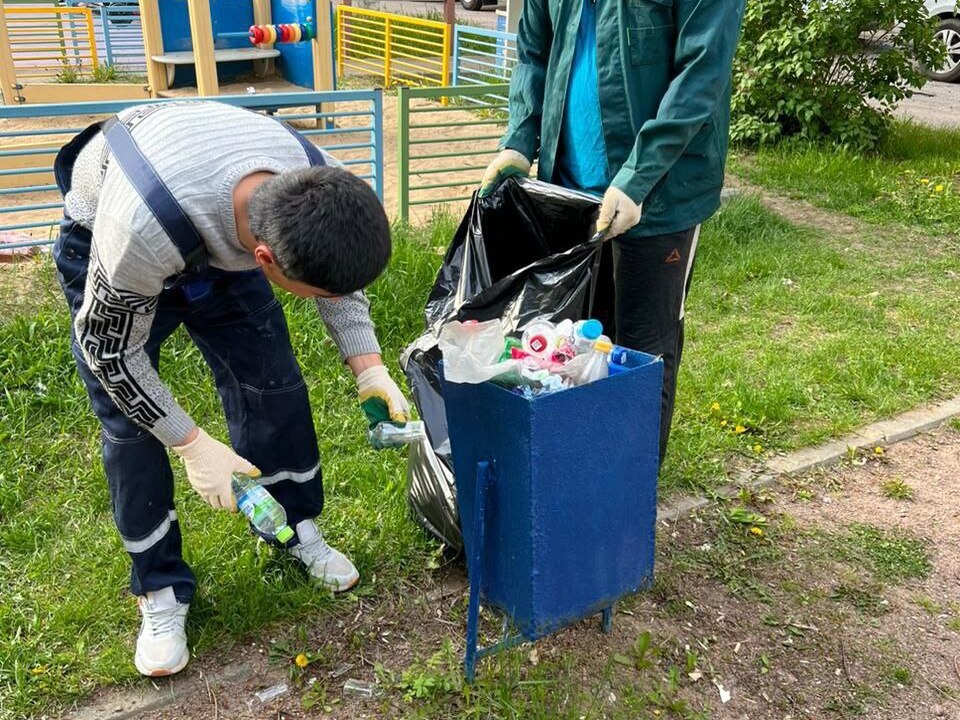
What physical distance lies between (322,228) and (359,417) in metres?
1.69

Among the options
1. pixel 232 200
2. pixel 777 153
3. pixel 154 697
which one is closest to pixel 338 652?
pixel 154 697

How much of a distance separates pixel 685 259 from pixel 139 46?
13045mm

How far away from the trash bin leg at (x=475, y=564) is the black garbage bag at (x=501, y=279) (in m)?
0.32

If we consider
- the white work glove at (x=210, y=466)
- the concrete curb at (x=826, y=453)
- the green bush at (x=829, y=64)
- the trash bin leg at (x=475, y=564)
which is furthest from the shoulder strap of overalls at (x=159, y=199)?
the green bush at (x=829, y=64)

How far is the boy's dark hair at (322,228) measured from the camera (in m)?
1.47

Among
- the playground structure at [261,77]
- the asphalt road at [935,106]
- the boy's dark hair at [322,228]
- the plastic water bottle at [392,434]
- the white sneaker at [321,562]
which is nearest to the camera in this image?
the boy's dark hair at [322,228]

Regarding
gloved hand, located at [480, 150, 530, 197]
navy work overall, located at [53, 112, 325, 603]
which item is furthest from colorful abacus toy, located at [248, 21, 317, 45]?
navy work overall, located at [53, 112, 325, 603]

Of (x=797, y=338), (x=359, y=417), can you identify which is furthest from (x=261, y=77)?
(x=359, y=417)

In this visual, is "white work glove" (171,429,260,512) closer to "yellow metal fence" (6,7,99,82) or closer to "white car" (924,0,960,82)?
"yellow metal fence" (6,7,99,82)

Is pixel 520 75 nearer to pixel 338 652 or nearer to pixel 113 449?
pixel 113 449

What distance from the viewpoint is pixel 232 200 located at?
160cm

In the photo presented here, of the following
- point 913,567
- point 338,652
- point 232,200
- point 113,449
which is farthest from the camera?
point 913,567

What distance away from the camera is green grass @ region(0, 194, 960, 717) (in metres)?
2.19

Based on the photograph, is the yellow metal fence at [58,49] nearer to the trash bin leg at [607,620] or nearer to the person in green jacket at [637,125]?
the person in green jacket at [637,125]
